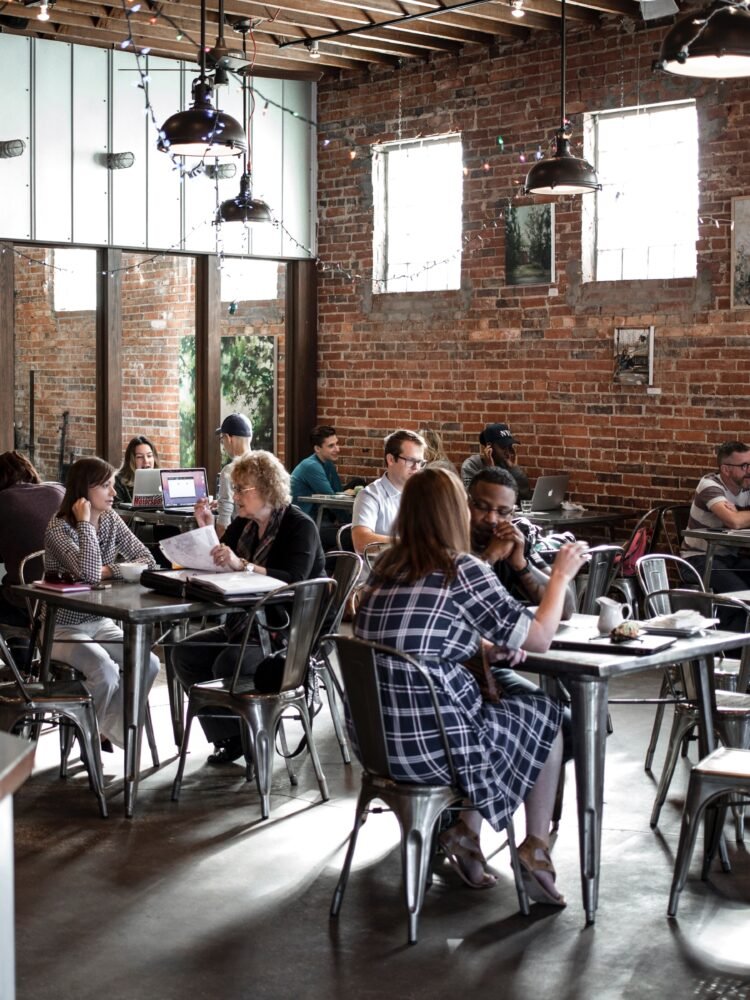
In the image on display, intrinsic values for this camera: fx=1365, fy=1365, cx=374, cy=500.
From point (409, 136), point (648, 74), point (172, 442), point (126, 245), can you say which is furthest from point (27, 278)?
point (648, 74)

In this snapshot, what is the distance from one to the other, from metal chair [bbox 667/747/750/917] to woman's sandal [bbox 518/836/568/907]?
1.15 feet

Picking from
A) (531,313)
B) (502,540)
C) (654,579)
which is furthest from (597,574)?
(531,313)

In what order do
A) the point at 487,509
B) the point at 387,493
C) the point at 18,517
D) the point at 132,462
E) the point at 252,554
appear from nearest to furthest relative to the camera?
the point at 487,509 < the point at 252,554 < the point at 18,517 < the point at 387,493 < the point at 132,462

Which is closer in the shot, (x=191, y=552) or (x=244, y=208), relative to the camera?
(x=191, y=552)

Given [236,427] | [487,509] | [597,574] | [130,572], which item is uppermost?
[236,427]

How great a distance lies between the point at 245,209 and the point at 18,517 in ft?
10.4

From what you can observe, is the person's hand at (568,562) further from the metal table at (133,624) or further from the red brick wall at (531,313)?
the red brick wall at (531,313)

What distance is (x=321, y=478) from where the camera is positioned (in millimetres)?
9648

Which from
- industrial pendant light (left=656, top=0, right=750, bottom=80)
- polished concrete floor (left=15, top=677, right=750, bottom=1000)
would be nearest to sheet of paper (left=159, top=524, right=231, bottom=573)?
polished concrete floor (left=15, top=677, right=750, bottom=1000)

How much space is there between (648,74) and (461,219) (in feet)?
5.93

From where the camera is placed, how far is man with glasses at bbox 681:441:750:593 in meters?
7.55

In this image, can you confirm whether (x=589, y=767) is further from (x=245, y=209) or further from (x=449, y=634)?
(x=245, y=209)

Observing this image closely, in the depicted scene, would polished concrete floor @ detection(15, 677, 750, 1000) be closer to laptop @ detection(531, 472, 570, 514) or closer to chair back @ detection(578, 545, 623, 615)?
chair back @ detection(578, 545, 623, 615)

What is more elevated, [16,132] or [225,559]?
[16,132]
